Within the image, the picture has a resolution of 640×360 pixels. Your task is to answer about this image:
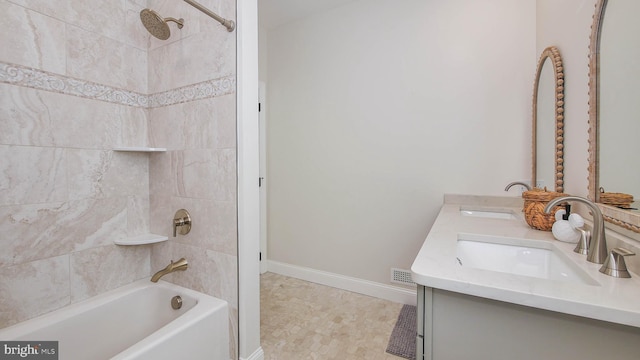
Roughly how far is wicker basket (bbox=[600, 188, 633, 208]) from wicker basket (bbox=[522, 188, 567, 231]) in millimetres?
238

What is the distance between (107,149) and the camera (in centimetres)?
158

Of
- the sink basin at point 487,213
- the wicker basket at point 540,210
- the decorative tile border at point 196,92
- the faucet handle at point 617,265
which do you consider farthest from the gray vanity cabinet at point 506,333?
the decorative tile border at point 196,92

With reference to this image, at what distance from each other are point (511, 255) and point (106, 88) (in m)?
2.32

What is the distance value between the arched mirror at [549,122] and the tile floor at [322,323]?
4.70ft

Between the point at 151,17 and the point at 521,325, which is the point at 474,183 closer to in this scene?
the point at 521,325

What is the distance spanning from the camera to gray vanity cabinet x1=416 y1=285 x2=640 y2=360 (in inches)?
24.0

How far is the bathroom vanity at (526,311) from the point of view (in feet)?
1.98

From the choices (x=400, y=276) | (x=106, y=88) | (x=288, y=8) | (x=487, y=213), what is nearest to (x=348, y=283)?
(x=400, y=276)

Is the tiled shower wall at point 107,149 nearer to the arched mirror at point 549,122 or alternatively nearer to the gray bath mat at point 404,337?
the gray bath mat at point 404,337

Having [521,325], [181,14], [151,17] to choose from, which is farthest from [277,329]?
[181,14]

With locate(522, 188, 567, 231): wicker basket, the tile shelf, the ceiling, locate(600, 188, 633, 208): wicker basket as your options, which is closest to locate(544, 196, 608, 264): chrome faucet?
locate(600, 188, 633, 208): wicker basket

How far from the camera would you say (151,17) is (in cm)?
129

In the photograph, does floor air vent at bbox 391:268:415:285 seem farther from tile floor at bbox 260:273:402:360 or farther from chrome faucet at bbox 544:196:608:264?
chrome faucet at bbox 544:196:608:264

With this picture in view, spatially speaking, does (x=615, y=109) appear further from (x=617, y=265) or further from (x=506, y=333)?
(x=506, y=333)
